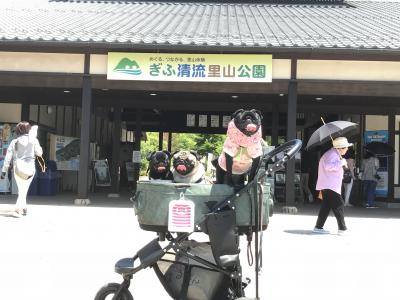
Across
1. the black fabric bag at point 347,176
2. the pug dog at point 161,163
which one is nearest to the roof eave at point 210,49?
the black fabric bag at point 347,176

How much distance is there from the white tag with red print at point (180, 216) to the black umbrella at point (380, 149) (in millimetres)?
11311

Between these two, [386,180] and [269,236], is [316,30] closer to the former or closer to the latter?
[386,180]

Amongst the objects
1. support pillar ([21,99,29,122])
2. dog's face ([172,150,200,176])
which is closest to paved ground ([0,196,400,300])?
dog's face ([172,150,200,176])

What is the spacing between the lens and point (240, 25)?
13.2m

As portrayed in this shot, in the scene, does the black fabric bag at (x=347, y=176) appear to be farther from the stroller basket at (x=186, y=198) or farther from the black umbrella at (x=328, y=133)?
the stroller basket at (x=186, y=198)

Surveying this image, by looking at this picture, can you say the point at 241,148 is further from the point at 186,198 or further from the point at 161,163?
the point at 161,163

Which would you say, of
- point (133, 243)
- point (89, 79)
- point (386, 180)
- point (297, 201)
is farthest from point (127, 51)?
point (386, 180)

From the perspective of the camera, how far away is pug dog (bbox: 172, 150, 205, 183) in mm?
3523

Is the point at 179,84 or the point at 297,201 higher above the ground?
the point at 179,84

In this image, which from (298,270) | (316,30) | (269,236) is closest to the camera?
(298,270)

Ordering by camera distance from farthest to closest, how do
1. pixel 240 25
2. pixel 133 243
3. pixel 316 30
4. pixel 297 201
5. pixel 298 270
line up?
pixel 297 201, pixel 240 25, pixel 316 30, pixel 133 243, pixel 298 270

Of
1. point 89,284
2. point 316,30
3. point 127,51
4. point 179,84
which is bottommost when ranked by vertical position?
point 89,284

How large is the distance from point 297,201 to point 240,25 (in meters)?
5.38

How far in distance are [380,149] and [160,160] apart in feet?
36.1
